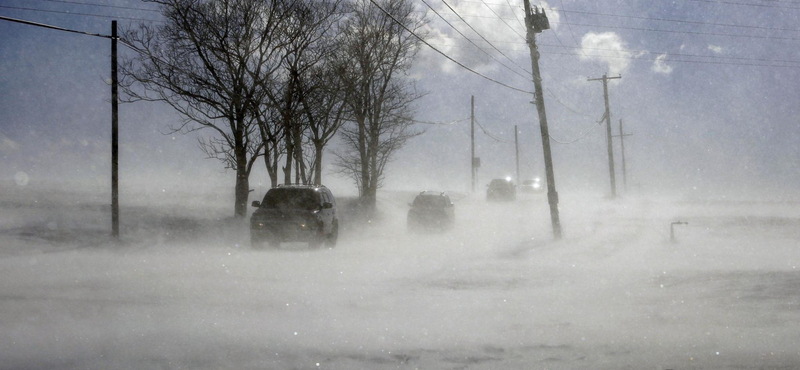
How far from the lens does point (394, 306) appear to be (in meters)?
8.26

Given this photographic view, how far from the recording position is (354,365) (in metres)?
5.34

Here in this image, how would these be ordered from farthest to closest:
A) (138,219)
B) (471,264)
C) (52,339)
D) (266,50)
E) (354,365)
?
(266,50) < (138,219) < (471,264) < (52,339) < (354,365)

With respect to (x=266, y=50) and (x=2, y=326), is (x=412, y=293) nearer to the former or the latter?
(x=2, y=326)

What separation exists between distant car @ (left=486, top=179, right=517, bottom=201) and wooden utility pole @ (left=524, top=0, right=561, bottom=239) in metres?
23.8

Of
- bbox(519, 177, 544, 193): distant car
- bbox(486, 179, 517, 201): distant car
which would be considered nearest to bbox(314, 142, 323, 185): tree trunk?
bbox(486, 179, 517, 201): distant car

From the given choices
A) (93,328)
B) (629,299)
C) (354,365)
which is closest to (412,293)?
(629,299)

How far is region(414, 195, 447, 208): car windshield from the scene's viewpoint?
24.2 meters

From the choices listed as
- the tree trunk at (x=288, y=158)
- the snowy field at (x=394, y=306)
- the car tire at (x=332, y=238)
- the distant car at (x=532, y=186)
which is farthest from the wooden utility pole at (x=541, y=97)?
the distant car at (x=532, y=186)

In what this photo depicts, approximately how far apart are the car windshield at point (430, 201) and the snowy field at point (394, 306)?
18.8 ft

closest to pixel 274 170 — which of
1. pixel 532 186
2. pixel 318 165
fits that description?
pixel 318 165

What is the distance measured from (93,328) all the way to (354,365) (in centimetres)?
347

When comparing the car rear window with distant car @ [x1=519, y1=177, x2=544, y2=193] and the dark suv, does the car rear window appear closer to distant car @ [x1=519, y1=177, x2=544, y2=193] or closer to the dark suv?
the dark suv

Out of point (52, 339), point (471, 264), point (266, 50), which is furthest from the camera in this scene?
point (266, 50)

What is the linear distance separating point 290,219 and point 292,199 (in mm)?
990
